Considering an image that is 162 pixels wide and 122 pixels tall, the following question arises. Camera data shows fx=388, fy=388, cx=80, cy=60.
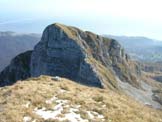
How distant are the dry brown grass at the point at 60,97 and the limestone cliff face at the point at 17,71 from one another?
15060 cm

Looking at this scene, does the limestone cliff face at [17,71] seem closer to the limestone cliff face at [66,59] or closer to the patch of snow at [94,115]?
the limestone cliff face at [66,59]

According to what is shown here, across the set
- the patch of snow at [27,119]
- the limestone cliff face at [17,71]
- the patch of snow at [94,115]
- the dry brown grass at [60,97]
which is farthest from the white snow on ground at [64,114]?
the limestone cliff face at [17,71]

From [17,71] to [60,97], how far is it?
161042 mm

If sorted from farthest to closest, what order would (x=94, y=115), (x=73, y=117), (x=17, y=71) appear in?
(x=17, y=71) < (x=94, y=115) < (x=73, y=117)

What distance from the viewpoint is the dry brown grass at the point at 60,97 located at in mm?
22656

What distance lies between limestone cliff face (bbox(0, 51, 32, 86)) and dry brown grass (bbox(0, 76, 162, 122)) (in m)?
151

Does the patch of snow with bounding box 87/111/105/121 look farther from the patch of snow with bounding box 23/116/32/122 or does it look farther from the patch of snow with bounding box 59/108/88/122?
the patch of snow with bounding box 23/116/32/122

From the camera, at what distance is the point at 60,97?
26.1 m

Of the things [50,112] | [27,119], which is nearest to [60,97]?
[50,112]

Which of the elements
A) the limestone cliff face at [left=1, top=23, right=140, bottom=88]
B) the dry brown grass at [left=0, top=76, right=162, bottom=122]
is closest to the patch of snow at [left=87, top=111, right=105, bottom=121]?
the dry brown grass at [left=0, top=76, right=162, bottom=122]

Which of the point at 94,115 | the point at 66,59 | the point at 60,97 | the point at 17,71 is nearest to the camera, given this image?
the point at 94,115

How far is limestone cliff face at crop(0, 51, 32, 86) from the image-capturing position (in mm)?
180663

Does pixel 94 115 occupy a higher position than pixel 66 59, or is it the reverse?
pixel 94 115

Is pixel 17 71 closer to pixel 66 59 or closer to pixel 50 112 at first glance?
pixel 66 59
